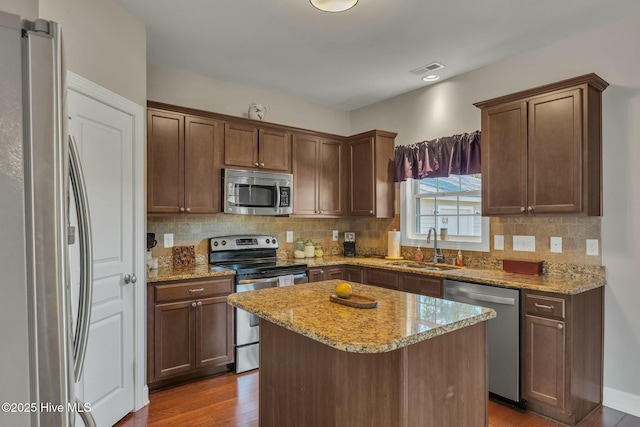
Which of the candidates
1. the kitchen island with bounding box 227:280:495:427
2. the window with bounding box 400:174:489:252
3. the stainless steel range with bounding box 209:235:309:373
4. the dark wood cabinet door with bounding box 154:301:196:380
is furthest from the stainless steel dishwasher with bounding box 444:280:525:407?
the dark wood cabinet door with bounding box 154:301:196:380

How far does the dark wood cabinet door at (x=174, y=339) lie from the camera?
2.93 metres

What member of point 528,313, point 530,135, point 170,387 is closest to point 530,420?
point 528,313

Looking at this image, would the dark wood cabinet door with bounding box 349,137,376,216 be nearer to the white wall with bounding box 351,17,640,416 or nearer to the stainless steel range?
the stainless steel range

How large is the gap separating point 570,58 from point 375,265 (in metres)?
2.43

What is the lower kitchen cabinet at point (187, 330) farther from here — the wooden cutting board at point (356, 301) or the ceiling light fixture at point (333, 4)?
the ceiling light fixture at point (333, 4)

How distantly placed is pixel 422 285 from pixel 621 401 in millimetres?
1575

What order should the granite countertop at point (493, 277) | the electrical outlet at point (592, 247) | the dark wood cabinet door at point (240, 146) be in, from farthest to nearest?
1. the dark wood cabinet door at point (240, 146)
2. the electrical outlet at point (592, 247)
3. the granite countertop at point (493, 277)

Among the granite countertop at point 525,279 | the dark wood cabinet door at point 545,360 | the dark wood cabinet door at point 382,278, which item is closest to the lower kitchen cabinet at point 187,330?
the dark wood cabinet door at point 382,278

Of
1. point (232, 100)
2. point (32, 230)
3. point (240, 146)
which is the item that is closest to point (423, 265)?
point (240, 146)

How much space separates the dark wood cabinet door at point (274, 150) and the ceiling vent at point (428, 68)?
4.83 ft

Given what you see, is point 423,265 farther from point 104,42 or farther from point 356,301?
point 104,42

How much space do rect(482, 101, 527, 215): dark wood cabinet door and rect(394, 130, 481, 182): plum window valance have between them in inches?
13.4

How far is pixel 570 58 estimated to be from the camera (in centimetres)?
298

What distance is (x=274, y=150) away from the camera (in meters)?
4.01
